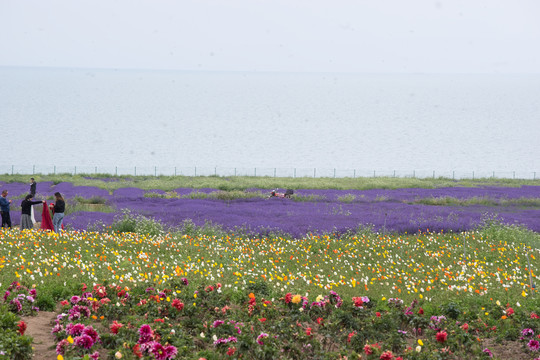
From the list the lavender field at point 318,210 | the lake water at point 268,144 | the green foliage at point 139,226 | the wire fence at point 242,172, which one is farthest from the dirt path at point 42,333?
the lake water at point 268,144

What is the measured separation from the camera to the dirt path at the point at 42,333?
7680 millimetres

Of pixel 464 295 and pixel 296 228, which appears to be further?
pixel 296 228

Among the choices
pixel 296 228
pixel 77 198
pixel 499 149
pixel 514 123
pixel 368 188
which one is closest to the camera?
pixel 296 228

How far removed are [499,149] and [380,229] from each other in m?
112

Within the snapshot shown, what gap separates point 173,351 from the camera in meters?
7.32

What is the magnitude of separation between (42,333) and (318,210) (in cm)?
2053

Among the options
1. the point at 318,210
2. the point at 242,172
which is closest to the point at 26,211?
the point at 318,210

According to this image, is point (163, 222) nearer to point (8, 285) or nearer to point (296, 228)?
point (296, 228)

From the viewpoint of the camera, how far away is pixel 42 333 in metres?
8.32

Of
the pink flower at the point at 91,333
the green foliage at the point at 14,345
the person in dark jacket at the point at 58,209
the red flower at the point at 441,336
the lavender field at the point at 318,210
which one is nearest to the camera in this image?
the green foliage at the point at 14,345

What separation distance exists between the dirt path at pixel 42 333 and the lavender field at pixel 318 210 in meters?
12.1

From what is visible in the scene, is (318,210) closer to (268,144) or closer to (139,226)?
(139,226)

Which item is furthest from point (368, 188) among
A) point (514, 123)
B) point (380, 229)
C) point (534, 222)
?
point (514, 123)

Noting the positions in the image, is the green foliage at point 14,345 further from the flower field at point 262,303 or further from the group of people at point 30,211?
the group of people at point 30,211
